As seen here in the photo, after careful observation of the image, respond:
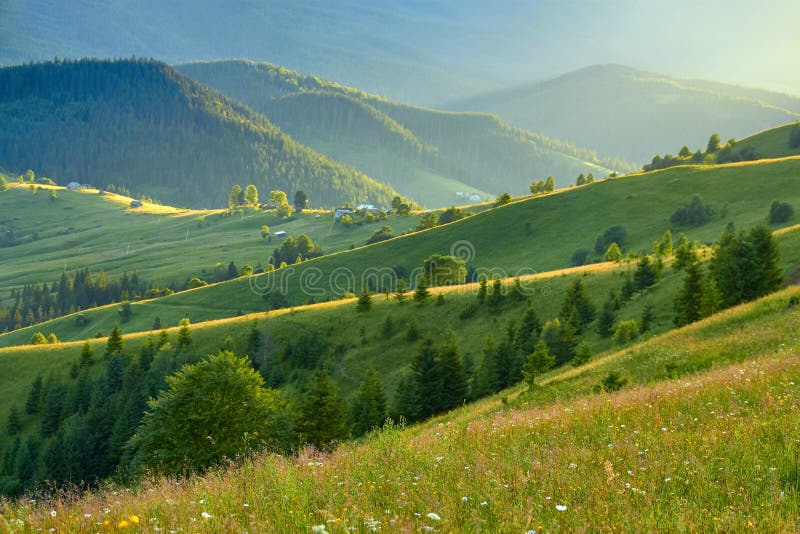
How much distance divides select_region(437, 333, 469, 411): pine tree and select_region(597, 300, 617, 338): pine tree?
16.0 metres

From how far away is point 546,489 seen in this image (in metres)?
6.61

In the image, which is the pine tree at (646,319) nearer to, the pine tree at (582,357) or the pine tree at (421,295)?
the pine tree at (582,357)

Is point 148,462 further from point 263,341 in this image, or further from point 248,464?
point 263,341

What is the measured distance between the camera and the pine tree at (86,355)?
316 feet

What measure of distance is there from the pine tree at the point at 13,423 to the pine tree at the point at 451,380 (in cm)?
7918

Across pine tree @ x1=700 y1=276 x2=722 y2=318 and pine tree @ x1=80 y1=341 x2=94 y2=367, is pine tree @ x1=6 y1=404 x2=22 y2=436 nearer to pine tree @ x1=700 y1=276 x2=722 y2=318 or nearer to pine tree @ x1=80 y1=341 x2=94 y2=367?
pine tree @ x1=80 y1=341 x2=94 y2=367

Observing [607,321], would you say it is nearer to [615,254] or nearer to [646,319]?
[646,319]

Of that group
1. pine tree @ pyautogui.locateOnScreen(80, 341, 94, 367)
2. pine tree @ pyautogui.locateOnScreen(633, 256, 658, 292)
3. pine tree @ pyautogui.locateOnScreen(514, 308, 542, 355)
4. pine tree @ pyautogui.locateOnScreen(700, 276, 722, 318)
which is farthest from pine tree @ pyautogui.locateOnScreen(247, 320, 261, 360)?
pine tree @ pyautogui.locateOnScreen(700, 276, 722, 318)

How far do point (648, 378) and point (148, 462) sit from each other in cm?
3347

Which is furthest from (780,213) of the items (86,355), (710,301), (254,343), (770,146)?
(86,355)

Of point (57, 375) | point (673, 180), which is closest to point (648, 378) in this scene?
point (57, 375)

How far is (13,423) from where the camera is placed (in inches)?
3425

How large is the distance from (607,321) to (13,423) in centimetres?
9806

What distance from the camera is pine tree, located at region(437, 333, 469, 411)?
54.1 meters
